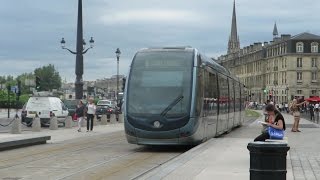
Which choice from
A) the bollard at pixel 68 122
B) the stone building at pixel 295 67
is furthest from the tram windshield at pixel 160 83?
the stone building at pixel 295 67

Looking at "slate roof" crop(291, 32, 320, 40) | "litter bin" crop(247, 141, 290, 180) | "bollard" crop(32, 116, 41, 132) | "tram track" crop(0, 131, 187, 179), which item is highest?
"slate roof" crop(291, 32, 320, 40)

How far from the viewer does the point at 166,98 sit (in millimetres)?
21109

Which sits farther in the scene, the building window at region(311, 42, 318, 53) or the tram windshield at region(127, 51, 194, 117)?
the building window at region(311, 42, 318, 53)

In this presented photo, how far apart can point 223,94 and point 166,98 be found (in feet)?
29.3

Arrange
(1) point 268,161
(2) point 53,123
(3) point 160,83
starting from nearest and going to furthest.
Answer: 1. (1) point 268,161
2. (3) point 160,83
3. (2) point 53,123

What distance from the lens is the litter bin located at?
25.6 feet

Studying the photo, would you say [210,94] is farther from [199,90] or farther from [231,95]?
[231,95]

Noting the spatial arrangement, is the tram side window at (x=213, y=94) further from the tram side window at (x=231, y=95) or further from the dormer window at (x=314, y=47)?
the dormer window at (x=314, y=47)

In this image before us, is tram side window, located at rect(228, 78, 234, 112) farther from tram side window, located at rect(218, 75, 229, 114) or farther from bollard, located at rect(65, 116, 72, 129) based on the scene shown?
bollard, located at rect(65, 116, 72, 129)

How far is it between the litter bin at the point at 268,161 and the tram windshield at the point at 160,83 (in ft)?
42.5

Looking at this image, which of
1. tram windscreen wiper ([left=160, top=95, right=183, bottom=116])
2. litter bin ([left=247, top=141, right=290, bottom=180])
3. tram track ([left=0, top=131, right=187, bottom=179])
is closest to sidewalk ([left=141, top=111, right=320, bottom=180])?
tram track ([left=0, top=131, right=187, bottom=179])

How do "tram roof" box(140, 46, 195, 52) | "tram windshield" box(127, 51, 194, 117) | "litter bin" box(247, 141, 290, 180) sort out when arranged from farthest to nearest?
"tram roof" box(140, 46, 195, 52), "tram windshield" box(127, 51, 194, 117), "litter bin" box(247, 141, 290, 180)

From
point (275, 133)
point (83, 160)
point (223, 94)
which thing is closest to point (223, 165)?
point (275, 133)

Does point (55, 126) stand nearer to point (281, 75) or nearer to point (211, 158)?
point (211, 158)
